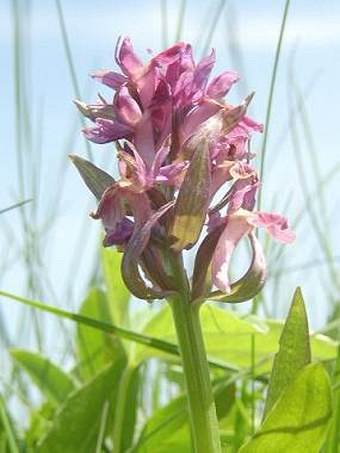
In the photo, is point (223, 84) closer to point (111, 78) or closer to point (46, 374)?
point (111, 78)

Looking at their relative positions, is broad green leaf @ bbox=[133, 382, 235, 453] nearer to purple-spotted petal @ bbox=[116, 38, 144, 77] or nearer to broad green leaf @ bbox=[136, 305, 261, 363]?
broad green leaf @ bbox=[136, 305, 261, 363]

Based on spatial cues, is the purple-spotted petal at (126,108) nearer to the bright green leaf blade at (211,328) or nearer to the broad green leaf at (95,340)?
the bright green leaf blade at (211,328)

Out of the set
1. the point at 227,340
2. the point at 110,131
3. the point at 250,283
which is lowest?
the point at 227,340

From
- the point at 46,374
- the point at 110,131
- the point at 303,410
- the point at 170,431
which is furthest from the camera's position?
the point at 46,374

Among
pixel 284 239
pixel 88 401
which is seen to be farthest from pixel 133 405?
pixel 284 239

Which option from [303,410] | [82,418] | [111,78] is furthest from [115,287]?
[303,410]

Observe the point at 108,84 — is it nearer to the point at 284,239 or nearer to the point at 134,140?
the point at 134,140

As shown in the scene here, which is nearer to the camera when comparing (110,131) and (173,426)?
(110,131)

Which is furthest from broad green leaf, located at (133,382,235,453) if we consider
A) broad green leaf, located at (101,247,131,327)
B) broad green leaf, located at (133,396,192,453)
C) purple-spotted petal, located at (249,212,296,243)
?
purple-spotted petal, located at (249,212,296,243)

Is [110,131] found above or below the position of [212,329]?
above
